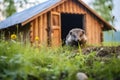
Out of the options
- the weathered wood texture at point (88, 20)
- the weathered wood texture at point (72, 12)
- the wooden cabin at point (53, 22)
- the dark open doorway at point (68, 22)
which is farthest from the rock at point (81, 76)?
the dark open doorway at point (68, 22)

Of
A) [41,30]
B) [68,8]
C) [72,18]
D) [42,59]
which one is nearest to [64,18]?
[72,18]

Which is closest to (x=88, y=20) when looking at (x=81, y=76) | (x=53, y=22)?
(x=53, y=22)

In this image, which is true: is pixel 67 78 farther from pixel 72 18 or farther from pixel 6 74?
pixel 72 18

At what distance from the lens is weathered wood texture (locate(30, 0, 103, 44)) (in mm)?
16234

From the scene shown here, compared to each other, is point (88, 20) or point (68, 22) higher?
point (88, 20)

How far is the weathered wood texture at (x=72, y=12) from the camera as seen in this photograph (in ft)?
53.3

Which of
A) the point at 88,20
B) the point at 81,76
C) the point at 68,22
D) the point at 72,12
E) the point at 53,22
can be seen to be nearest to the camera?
the point at 81,76

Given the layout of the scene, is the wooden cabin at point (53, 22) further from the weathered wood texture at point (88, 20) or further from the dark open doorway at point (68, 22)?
the dark open doorway at point (68, 22)

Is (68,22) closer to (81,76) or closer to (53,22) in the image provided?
(53,22)

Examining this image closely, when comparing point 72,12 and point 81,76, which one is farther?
point 72,12

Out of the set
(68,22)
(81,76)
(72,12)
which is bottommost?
(68,22)

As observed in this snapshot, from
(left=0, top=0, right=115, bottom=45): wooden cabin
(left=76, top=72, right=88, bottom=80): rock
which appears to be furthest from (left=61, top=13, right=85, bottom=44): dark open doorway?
(left=76, top=72, right=88, bottom=80): rock

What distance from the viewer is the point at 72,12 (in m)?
17.9

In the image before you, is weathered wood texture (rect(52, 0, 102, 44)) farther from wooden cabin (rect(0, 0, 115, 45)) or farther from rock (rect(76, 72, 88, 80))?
rock (rect(76, 72, 88, 80))
